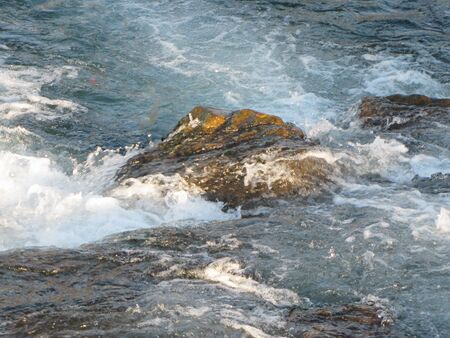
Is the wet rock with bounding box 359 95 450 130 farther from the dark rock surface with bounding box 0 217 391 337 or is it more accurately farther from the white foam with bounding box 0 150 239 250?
the dark rock surface with bounding box 0 217 391 337

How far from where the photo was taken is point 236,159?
24.5 feet

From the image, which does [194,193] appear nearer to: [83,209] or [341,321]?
[83,209]

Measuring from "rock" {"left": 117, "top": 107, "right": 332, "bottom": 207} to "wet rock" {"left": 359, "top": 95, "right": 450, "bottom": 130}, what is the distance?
4.88 ft

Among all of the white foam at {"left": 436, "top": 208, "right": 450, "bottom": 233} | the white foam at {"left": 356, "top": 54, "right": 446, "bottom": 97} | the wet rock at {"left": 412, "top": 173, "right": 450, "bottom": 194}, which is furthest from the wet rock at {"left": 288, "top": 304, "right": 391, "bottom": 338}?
the white foam at {"left": 356, "top": 54, "right": 446, "bottom": 97}

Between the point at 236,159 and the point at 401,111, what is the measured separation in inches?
113

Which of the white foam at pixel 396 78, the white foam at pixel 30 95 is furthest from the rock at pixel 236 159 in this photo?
the white foam at pixel 396 78

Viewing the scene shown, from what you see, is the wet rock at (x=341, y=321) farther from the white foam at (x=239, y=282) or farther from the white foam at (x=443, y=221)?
the white foam at (x=443, y=221)

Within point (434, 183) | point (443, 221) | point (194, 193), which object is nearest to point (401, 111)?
point (434, 183)

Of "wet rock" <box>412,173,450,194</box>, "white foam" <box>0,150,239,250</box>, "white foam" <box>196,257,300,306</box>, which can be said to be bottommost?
"white foam" <box>0,150,239,250</box>

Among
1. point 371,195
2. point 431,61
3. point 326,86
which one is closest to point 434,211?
point 371,195

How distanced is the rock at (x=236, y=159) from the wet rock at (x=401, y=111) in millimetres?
1488

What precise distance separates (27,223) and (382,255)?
3.37m

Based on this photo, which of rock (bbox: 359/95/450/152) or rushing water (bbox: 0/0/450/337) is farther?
rock (bbox: 359/95/450/152)

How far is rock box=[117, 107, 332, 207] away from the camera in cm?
723
